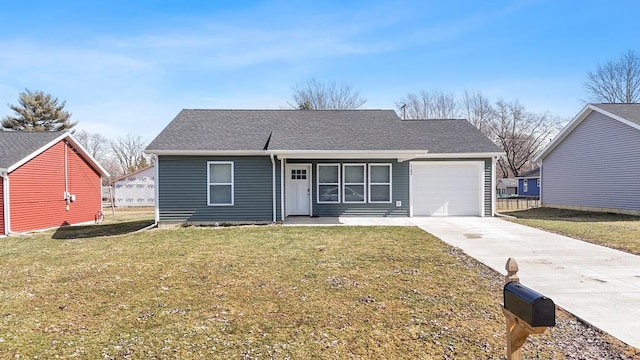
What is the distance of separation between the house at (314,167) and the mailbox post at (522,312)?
32.0 ft

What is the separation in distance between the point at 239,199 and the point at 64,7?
7.42 metres

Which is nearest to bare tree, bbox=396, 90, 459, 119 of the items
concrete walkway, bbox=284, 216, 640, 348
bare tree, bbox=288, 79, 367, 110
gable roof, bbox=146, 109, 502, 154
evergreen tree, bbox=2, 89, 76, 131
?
bare tree, bbox=288, 79, 367, 110

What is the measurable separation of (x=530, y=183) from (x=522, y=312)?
40.2m

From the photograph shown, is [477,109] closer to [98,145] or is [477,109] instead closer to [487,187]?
[487,187]

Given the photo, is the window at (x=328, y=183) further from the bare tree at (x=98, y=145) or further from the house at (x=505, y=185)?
the bare tree at (x=98, y=145)

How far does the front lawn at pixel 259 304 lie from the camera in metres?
3.56

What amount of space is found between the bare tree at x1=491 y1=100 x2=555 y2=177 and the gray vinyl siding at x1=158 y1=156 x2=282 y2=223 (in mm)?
36225

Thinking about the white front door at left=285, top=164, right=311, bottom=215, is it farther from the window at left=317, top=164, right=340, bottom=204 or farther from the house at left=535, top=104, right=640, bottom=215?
the house at left=535, top=104, right=640, bottom=215

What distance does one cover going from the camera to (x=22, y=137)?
1499cm

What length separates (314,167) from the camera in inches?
546

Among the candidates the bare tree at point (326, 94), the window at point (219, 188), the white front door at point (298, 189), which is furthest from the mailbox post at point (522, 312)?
the bare tree at point (326, 94)

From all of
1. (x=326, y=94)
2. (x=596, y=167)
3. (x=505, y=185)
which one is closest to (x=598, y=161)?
(x=596, y=167)

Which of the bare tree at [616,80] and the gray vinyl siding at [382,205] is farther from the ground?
the bare tree at [616,80]

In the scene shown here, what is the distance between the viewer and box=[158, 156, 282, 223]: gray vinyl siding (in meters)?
12.4
